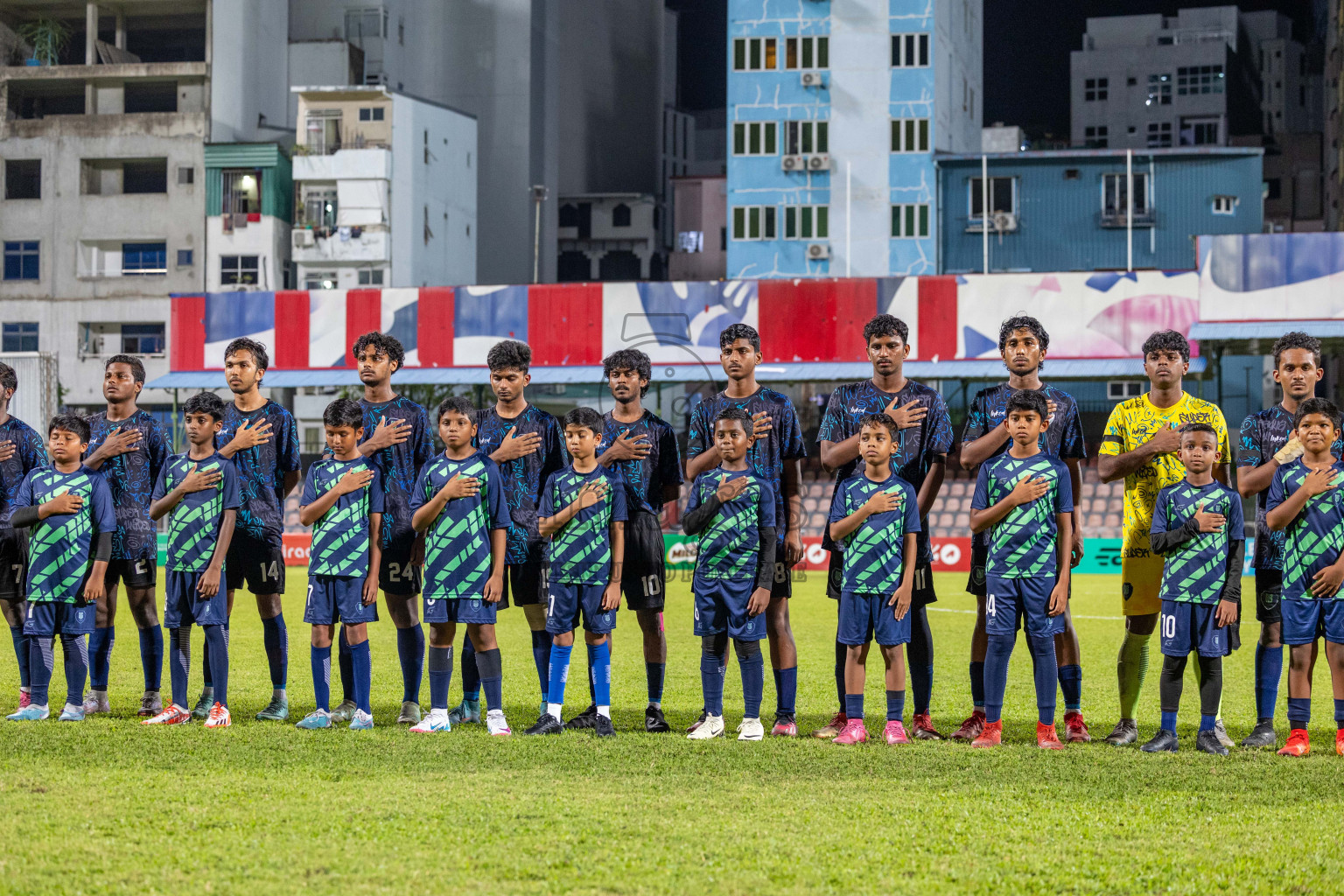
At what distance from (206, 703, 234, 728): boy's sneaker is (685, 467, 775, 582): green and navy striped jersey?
3.11 metres

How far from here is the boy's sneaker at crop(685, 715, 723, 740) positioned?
8664mm

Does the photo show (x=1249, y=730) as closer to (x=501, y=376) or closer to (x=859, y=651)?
(x=859, y=651)

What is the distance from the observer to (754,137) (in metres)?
57.9

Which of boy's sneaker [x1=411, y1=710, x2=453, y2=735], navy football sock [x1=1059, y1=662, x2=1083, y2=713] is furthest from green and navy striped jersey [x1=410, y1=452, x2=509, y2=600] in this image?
navy football sock [x1=1059, y1=662, x2=1083, y2=713]

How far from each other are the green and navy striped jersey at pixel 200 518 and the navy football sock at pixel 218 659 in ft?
1.36

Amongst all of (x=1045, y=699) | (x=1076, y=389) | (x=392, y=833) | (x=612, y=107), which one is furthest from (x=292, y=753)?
(x=612, y=107)

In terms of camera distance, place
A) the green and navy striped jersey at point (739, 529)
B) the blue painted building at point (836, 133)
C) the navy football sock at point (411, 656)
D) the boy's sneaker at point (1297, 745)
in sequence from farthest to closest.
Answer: the blue painted building at point (836, 133)
the navy football sock at point (411, 656)
the green and navy striped jersey at point (739, 529)
the boy's sneaker at point (1297, 745)

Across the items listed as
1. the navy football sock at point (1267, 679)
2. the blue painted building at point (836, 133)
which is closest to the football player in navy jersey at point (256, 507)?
the navy football sock at point (1267, 679)

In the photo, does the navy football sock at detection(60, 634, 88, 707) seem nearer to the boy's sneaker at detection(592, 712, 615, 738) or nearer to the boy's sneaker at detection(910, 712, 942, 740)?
the boy's sneaker at detection(592, 712, 615, 738)

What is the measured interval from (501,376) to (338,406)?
1057 mm

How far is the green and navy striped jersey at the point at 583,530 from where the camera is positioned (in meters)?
8.91

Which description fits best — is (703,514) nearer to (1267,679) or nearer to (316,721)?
(316,721)

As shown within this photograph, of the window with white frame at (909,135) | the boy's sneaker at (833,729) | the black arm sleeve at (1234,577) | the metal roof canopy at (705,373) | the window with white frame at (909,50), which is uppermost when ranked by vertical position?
the window with white frame at (909,50)

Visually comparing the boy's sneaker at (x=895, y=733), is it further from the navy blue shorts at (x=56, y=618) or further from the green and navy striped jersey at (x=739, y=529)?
the navy blue shorts at (x=56, y=618)
